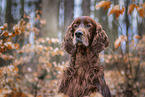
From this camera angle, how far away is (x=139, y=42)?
3557mm

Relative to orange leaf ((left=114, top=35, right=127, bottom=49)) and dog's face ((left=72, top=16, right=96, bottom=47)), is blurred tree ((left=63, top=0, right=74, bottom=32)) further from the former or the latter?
dog's face ((left=72, top=16, right=96, bottom=47))

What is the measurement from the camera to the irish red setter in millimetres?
2070

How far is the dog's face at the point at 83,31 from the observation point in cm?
219

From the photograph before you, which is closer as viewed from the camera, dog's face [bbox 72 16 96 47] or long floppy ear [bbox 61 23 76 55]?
dog's face [bbox 72 16 96 47]

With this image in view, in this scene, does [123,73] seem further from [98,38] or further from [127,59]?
[98,38]

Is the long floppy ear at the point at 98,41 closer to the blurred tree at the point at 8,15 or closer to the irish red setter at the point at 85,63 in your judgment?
the irish red setter at the point at 85,63

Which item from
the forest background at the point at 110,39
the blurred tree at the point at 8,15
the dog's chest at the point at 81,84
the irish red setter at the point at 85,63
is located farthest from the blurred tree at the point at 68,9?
the dog's chest at the point at 81,84

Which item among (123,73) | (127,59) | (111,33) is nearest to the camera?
(111,33)

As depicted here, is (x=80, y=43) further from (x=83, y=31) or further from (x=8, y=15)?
(x=8, y=15)

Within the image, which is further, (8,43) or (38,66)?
(38,66)

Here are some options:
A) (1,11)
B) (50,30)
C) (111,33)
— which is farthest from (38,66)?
(111,33)

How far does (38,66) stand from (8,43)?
306 centimetres

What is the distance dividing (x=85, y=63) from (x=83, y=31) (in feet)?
1.70

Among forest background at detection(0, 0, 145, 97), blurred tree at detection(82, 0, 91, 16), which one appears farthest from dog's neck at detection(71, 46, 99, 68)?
blurred tree at detection(82, 0, 91, 16)
